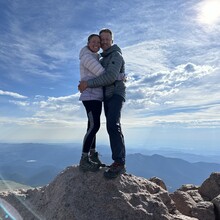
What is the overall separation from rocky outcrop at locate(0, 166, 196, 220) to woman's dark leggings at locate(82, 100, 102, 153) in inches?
57.9

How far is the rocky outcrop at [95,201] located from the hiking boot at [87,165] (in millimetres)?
266

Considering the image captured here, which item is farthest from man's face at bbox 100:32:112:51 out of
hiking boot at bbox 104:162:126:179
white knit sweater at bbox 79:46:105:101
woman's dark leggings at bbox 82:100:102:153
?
hiking boot at bbox 104:162:126:179

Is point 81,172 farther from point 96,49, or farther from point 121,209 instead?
point 96,49

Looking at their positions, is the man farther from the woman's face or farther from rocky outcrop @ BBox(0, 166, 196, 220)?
rocky outcrop @ BBox(0, 166, 196, 220)

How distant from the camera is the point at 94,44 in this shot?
11.1 metres

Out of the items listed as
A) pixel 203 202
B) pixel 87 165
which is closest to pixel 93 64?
pixel 87 165

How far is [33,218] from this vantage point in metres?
11.8

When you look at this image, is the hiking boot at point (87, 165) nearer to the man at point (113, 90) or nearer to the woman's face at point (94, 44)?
the man at point (113, 90)

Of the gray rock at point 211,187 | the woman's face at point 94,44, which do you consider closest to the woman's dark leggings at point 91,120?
the woman's face at point 94,44

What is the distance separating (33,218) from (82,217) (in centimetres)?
284

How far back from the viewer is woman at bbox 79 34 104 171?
1097 centimetres

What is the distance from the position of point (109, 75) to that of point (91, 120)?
6.50ft

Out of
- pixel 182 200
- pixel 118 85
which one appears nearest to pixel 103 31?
pixel 118 85

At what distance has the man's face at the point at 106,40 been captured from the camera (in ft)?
36.7
